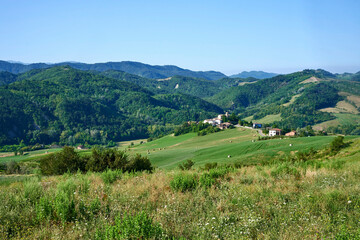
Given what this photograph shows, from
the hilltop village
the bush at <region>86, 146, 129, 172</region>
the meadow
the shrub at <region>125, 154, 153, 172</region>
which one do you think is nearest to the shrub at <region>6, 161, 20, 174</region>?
the bush at <region>86, 146, 129, 172</region>

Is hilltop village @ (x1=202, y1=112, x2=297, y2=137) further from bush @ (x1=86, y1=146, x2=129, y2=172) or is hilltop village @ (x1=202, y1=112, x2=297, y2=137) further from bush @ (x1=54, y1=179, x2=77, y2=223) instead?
bush @ (x1=54, y1=179, x2=77, y2=223)

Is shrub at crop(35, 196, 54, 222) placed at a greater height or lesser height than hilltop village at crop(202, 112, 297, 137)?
greater

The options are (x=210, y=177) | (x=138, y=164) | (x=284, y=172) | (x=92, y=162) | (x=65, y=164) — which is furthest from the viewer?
(x=138, y=164)

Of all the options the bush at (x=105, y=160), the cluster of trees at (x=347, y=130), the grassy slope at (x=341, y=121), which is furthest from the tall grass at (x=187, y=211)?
the grassy slope at (x=341, y=121)

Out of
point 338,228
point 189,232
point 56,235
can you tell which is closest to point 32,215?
point 56,235

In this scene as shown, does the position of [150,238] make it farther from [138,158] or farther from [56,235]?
[138,158]

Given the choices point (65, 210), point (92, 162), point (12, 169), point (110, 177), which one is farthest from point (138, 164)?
point (12, 169)

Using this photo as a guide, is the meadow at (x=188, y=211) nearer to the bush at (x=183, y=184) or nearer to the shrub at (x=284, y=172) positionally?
the bush at (x=183, y=184)

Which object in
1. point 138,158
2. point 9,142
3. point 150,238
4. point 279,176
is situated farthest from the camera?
point 9,142

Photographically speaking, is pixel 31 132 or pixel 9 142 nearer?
pixel 9 142

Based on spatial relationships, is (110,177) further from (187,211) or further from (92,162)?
(92,162)

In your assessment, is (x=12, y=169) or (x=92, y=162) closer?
(x=92, y=162)

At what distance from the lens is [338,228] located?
172 inches

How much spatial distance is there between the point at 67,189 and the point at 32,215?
1.37 m
